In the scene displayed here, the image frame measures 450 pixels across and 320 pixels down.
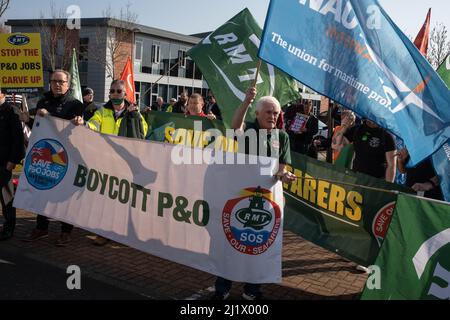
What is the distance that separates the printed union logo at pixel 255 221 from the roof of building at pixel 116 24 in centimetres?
3280

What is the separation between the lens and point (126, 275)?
4809mm

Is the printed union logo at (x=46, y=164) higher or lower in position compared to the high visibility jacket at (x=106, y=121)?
lower

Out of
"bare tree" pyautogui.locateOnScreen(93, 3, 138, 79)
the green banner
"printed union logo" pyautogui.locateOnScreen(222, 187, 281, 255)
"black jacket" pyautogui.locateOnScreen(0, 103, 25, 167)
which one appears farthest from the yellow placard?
"bare tree" pyautogui.locateOnScreen(93, 3, 138, 79)

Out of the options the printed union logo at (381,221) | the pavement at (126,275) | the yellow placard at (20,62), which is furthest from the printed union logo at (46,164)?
the printed union logo at (381,221)

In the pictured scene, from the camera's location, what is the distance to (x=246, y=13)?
689cm

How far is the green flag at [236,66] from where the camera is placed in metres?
6.59

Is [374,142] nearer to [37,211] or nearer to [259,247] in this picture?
[259,247]

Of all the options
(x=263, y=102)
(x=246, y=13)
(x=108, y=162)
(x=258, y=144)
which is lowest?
(x=108, y=162)

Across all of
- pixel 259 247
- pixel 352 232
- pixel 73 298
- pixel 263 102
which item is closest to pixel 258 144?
pixel 263 102

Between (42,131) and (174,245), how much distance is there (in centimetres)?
239

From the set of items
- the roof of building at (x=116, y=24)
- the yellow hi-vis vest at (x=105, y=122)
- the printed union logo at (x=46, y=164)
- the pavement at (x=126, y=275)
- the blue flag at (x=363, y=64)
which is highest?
the roof of building at (x=116, y=24)

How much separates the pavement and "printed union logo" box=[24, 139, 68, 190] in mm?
864

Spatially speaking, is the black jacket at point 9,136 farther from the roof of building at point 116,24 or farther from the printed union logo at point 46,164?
the roof of building at point 116,24

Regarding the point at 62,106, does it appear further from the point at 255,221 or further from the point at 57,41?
the point at 57,41
